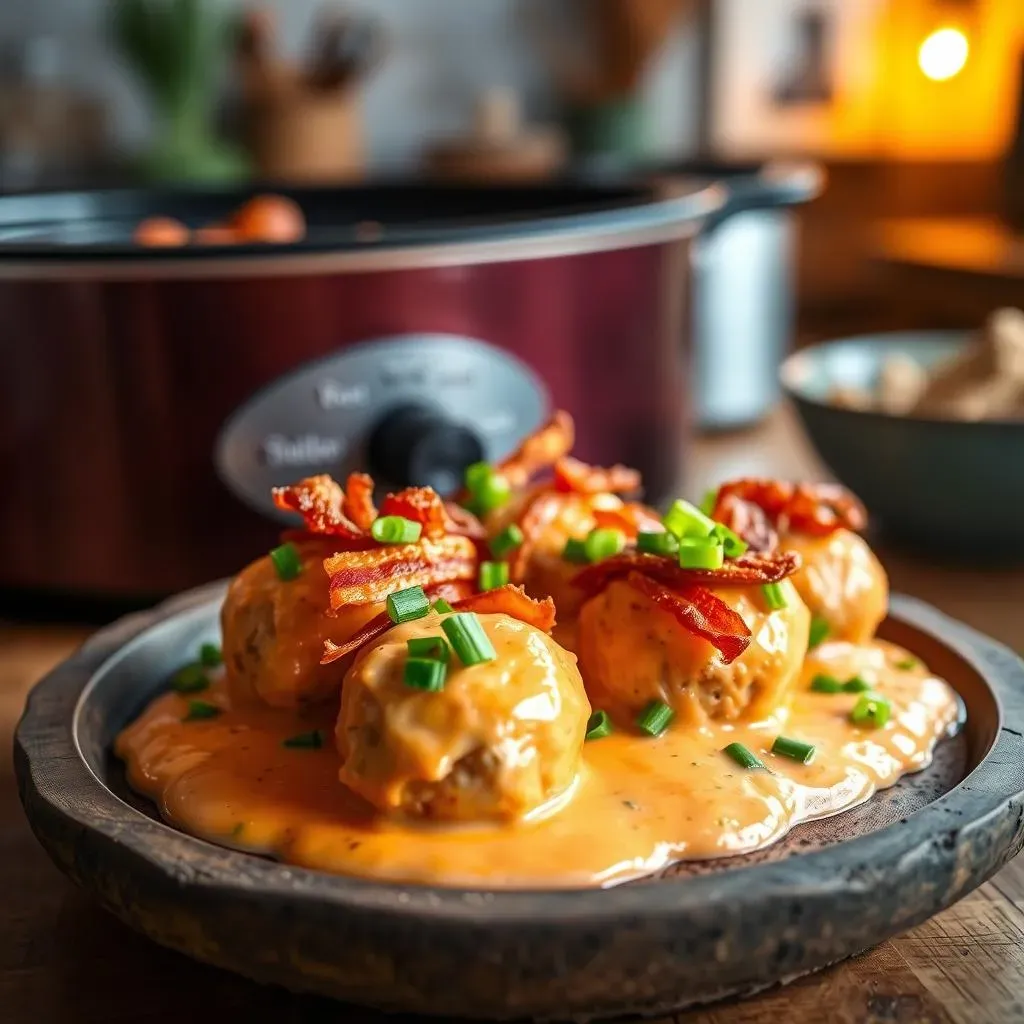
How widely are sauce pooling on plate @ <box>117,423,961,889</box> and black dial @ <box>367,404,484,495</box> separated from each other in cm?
23

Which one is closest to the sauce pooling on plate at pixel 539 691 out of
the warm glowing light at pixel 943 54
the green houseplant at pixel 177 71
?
the green houseplant at pixel 177 71

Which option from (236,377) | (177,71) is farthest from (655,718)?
(177,71)

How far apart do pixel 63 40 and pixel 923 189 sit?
2.02m

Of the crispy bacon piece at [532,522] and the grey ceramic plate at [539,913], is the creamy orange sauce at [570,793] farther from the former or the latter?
the crispy bacon piece at [532,522]

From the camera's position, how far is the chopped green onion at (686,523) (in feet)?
2.79

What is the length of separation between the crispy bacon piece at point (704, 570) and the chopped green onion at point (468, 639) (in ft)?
0.50

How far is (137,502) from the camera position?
126 cm

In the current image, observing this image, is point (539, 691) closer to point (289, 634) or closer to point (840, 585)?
point (289, 634)

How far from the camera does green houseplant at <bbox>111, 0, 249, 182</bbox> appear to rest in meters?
2.52

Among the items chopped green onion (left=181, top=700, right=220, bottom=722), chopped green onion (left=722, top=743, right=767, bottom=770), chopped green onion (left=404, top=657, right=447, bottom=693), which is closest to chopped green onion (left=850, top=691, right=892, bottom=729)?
chopped green onion (left=722, top=743, right=767, bottom=770)

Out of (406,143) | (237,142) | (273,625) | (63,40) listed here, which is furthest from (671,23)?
(273,625)

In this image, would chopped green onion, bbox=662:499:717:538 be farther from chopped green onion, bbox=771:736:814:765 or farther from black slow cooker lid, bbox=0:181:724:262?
black slow cooker lid, bbox=0:181:724:262

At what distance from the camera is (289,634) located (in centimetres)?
84

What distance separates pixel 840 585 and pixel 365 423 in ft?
1.69
